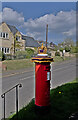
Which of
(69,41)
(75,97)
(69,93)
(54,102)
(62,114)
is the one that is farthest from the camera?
(69,41)

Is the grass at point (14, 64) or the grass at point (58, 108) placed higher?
the grass at point (14, 64)

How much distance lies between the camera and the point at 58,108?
4461 millimetres

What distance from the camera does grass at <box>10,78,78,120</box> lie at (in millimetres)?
3885

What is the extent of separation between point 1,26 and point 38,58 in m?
23.8

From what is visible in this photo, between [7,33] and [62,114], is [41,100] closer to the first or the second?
[62,114]

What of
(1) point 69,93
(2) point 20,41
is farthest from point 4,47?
(1) point 69,93

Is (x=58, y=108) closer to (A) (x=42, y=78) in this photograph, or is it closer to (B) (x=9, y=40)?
(A) (x=42, y=78)

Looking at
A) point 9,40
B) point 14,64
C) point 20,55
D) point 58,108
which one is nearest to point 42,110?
point 58,108

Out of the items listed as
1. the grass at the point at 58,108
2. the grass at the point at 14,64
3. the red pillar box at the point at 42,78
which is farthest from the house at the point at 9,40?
the red pillar box at the point at 42,78

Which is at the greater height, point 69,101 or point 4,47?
point 4,47

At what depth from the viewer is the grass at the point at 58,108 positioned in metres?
3.88

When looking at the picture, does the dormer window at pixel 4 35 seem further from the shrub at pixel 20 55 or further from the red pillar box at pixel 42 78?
the red pillar box at pixel 42 78

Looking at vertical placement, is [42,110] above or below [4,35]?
below

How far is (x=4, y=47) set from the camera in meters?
25.7
